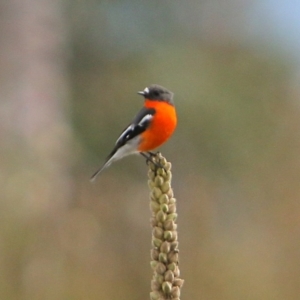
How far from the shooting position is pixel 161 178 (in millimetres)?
1365

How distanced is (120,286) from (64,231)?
28.4 inches

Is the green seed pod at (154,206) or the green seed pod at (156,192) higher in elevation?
the green seed pod at (156,192)

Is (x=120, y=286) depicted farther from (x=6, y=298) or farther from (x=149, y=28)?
(x=149, y=28)

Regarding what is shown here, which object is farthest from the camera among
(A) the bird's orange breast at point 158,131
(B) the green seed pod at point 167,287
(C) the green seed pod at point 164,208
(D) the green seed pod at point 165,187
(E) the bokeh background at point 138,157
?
(E) the bokeh background at point 138,157

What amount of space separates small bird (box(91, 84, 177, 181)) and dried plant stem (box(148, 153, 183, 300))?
1717 millimetres

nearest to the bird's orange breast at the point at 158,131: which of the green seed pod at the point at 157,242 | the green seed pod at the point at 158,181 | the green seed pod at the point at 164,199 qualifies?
the green seed pod at the point at 158,181

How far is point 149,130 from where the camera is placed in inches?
120

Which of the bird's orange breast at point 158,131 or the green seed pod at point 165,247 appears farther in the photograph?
the bird's orange breast at point 158,131

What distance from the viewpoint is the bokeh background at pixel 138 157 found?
450 centimetres

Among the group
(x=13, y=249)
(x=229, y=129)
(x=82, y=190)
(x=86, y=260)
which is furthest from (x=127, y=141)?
(x=229, y=129)

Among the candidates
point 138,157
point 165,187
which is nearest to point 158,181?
point 165,187

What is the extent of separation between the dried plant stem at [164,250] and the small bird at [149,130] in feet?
5.63

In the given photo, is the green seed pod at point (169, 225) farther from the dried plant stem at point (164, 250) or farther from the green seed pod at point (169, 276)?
the green seed pod at point (169, 276)

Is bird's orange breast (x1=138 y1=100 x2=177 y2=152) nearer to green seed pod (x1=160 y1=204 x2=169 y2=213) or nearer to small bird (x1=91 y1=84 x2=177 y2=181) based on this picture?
small bird (x1=91 y1=84 x2=177 y2=181)
